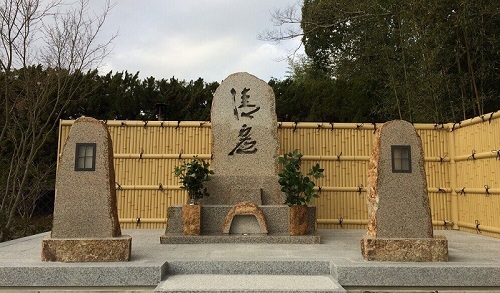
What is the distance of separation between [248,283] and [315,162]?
357 cm

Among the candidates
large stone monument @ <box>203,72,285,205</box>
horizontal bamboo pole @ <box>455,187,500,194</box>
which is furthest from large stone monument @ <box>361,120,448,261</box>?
horizontal bamboo pole @ <box>455,187,500,194</box>

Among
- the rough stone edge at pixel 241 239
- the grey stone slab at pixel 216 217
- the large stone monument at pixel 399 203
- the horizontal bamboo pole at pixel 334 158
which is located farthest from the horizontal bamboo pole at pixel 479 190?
the grey stone slab at pixel 216 217

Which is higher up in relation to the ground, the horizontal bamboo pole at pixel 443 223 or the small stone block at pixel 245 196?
the small stone block at pixel 245 196

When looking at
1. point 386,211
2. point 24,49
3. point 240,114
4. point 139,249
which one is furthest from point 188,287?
point 24,49

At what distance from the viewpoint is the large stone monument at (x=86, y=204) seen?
3416 millimetres

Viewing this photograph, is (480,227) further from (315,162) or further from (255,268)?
(255,268)

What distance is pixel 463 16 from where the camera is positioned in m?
6.03

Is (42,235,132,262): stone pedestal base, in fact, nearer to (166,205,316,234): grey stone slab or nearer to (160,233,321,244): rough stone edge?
(160,233,321,244): rough stone edge

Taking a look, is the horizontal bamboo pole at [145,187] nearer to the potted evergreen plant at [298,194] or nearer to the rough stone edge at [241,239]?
the rough stone edge at [241,239]

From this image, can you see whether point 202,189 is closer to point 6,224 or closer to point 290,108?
point 6,224

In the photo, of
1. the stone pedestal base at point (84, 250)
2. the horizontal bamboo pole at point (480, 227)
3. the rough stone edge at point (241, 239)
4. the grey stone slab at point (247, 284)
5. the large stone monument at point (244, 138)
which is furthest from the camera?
the large stone monument at point (244, 138)

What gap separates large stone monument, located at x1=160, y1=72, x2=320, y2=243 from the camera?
497cm

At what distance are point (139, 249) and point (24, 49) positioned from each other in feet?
12.7

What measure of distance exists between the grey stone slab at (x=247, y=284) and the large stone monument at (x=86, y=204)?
66 cm
